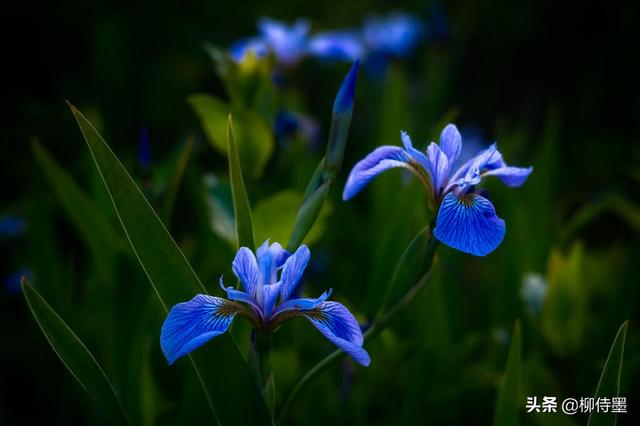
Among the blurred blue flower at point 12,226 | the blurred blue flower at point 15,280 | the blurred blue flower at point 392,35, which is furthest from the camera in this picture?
the blurred blue flower at point 392,35

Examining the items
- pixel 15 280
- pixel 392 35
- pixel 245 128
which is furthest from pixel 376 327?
pixel 392 35

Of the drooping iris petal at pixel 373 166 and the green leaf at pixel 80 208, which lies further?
the green leaf at pixel 80 208

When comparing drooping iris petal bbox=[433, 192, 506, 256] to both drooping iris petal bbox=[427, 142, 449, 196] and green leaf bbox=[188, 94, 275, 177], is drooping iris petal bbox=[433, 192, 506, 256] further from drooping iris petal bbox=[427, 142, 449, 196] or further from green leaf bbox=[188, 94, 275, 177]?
green leaf bbox=[188, 94, 275, 177]

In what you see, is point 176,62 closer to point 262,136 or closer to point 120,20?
point 120,20

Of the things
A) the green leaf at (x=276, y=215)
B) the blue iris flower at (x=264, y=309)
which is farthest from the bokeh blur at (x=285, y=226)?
the blue iris flower at (x=264, y=309)

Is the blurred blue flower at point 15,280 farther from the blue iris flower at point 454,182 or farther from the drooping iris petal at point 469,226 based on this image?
the drooping iris petal at point 469,226

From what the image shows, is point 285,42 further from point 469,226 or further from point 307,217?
point 469,226

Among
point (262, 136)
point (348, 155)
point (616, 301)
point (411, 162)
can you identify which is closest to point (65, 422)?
point (262, 136)
